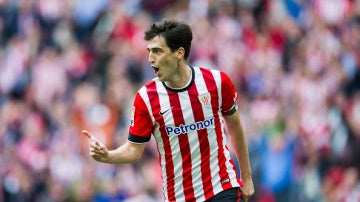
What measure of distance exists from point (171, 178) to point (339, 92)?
6135 mm

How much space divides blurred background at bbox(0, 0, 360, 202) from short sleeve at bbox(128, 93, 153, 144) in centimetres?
514

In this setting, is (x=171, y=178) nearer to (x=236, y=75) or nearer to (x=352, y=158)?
(x=352, y=158)

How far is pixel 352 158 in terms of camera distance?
1324 cm

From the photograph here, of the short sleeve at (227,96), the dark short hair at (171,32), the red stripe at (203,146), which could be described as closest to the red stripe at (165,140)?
the red stripe at (203,146)

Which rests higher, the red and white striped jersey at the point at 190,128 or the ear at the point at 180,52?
the ear at the point at 180,52

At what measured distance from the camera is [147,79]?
15000mm

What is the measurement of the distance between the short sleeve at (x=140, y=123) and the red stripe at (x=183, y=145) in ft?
0.64

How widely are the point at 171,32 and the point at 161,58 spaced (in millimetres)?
210

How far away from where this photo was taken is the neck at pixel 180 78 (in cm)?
811

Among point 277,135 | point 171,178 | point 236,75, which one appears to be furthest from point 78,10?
point 171,178

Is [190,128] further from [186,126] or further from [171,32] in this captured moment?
[171,32]

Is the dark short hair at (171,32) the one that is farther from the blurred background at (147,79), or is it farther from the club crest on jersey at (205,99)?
the blurred background at (147,79)

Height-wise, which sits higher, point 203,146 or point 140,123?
point 140,123

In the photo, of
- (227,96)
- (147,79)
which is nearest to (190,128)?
(227,96)
